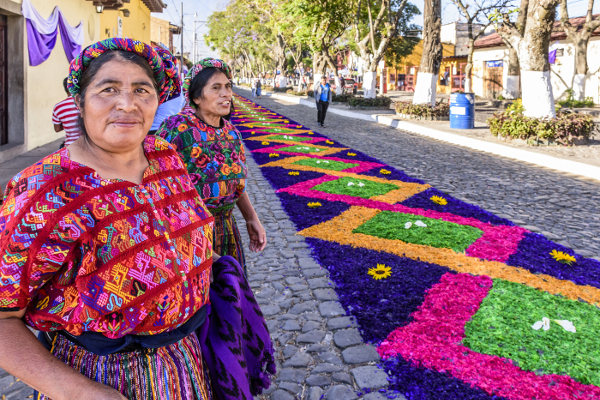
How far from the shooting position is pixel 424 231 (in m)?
5.21

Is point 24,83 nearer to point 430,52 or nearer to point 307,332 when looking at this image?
point 307,332

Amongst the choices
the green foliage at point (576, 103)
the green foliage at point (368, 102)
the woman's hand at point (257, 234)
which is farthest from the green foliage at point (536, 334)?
the green foliage at point (576, 103)

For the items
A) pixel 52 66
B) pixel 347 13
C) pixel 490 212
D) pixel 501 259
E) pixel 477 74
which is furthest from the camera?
pixel 477 74

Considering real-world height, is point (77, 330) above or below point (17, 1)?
below

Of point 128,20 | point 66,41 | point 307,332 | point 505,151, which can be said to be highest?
point 128,20

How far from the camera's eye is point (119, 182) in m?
1.39

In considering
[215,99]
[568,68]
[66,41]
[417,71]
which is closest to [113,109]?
[215,99]

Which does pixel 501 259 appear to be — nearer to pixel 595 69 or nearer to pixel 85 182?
pixel 85 182

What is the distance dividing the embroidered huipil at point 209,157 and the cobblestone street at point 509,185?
12.2 feet

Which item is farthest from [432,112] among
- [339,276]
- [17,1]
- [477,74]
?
[477,74]

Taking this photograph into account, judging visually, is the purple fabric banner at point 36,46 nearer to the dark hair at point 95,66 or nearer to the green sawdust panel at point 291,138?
the green sawdust panel at point 291,138

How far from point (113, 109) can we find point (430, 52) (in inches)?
709

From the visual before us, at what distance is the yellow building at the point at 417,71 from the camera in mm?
40438

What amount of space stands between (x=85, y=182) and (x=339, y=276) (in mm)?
3041
